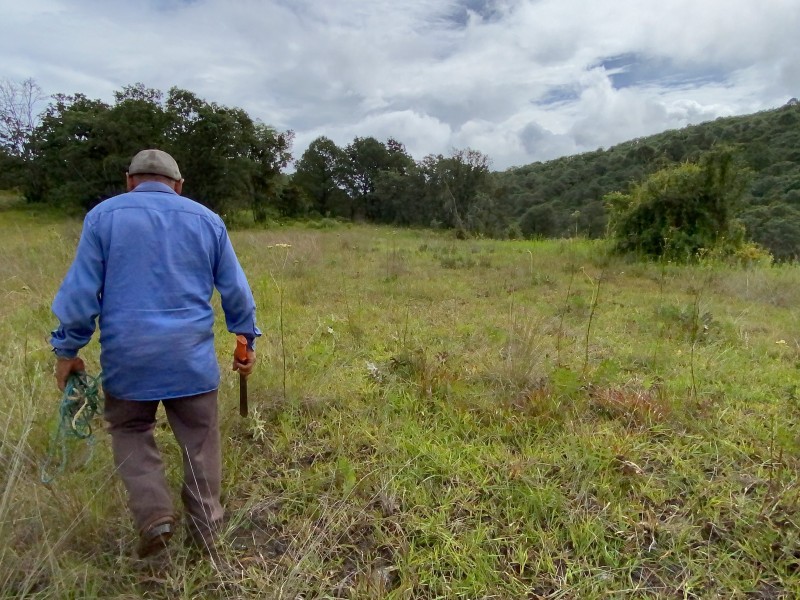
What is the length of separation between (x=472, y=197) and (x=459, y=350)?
96.8 ft

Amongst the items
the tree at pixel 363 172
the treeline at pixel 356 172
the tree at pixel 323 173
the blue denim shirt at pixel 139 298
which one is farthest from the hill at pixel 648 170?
the blue denim shirt at pixel 139 298

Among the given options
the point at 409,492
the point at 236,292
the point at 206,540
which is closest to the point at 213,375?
the point at 236,292

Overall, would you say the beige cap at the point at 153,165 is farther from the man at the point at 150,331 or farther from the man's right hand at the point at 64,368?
the man's right hand at the point at 64,368

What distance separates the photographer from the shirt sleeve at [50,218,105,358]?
1.53 meters

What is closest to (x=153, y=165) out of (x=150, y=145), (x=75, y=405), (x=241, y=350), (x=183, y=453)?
(x=241, y=350)

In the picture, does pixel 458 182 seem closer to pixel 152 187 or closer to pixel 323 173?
pixel 323 173

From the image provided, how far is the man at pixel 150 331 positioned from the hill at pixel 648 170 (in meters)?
14.6

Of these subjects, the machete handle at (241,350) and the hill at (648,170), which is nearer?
the machete handle at (241,350)

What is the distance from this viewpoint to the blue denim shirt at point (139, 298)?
157 centimetres

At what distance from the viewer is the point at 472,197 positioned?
31.9 meters

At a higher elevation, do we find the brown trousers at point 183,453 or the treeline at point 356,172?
the treeline at point 356,172

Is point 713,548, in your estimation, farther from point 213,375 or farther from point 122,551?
point 122,551

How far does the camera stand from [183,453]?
1733mm

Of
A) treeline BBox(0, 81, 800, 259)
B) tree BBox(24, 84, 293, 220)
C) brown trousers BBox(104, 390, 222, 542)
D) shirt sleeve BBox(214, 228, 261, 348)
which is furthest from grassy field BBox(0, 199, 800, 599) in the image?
tree BBox(24, 84, 293, 220)
